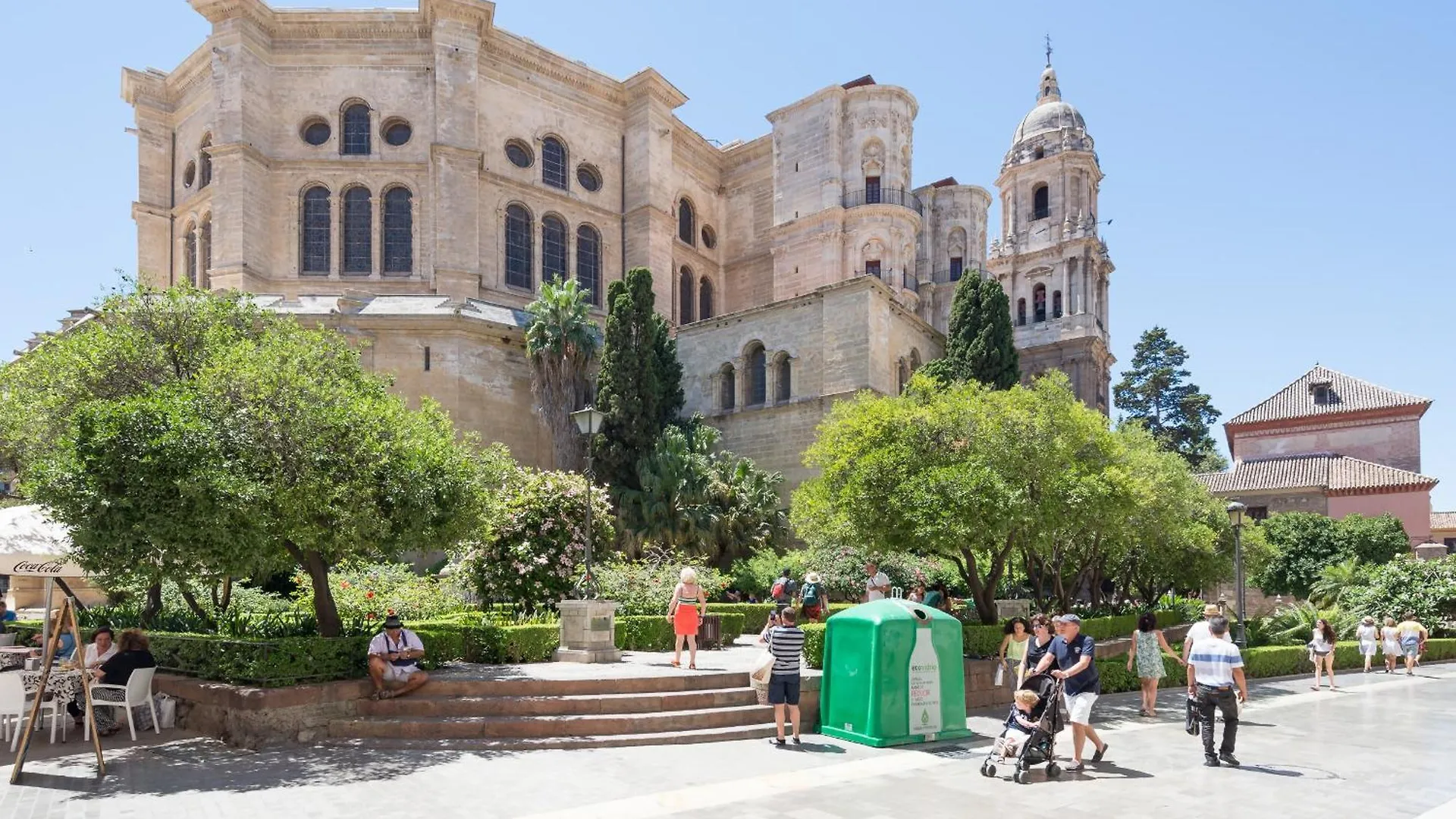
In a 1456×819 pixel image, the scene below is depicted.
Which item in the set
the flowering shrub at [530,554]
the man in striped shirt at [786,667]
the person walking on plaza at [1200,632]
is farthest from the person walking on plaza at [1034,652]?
the flowering shrub at [530,554]

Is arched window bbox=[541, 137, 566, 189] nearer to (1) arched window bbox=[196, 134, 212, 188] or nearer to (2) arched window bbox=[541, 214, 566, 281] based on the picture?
(2) arched window bbox=[541, 214, 566, 281]

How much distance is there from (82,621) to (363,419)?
8.32 m

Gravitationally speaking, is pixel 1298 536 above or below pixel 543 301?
below

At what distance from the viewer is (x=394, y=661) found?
1118 cm

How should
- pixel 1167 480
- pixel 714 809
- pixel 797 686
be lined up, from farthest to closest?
pixel 1167 480
pixel 797 686
pixel 714 809

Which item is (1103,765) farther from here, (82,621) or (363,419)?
(82,621)

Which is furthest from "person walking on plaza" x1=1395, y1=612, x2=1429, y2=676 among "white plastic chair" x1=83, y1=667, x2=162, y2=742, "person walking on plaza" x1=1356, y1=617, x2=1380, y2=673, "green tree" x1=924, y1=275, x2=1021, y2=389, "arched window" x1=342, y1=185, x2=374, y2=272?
"arched window" x1=342, y1=185, x2=374, y2=272

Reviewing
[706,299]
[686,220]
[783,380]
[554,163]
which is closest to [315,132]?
[554,163]

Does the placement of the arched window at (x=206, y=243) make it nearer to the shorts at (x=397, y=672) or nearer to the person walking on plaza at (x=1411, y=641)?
the shorts at (x=397, y=672)

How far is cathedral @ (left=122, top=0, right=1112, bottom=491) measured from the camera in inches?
1298

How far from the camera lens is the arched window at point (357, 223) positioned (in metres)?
36.9

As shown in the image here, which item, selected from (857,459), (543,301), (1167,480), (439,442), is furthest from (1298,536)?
(439,442)

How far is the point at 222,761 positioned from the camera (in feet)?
31.1

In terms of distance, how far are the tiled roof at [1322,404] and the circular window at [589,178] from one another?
32.8 metres
